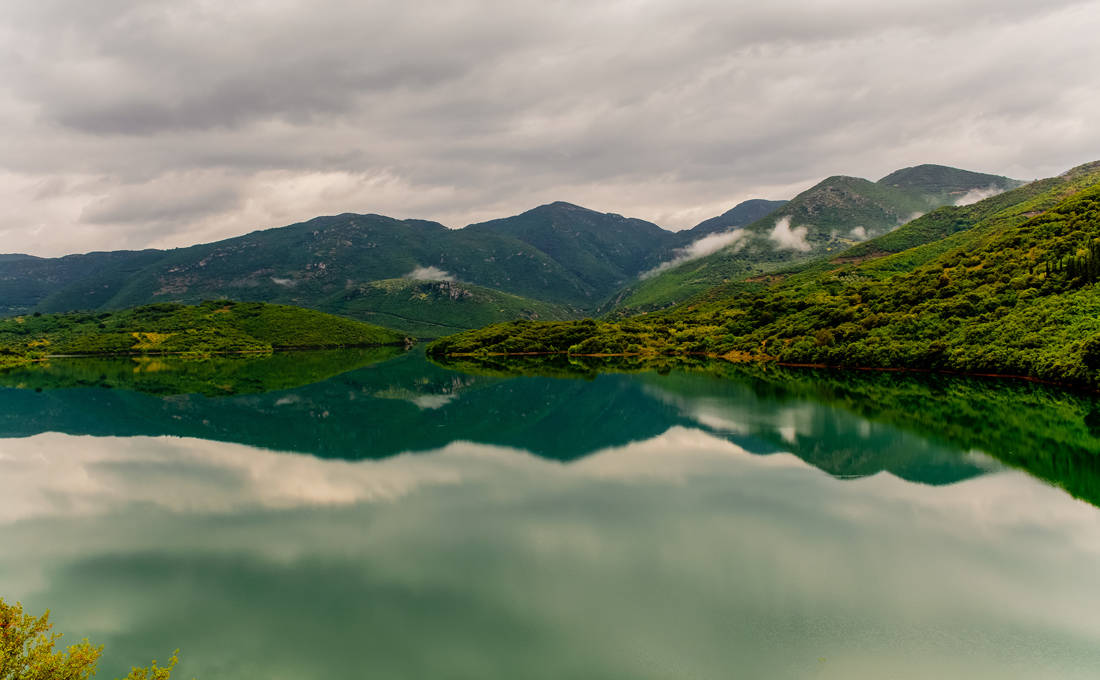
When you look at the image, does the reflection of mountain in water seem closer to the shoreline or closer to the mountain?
the shoreline

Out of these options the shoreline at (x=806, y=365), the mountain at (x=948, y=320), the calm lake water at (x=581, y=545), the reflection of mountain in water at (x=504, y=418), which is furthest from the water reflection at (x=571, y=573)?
the mountain at (x=948, y=320)

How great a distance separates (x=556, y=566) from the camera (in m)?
19.7

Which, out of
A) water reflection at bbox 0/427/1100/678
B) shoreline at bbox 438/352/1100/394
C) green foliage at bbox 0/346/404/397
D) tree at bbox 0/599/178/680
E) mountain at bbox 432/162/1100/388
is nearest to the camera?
tree at bbox 0/599/178/680

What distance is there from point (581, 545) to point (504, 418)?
3445cm

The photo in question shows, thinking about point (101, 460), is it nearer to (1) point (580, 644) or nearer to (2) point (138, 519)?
(2) point (138, 519)

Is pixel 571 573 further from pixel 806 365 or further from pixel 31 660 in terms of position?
pixel 806 365

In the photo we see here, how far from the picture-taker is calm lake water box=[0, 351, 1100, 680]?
46.9ft

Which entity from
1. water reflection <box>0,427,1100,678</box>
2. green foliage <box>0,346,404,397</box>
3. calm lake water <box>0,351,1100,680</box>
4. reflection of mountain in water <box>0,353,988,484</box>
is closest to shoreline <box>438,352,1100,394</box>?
calm lake water <box>0,351,1100,680</box>

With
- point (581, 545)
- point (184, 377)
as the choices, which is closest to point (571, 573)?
point (581, 545)

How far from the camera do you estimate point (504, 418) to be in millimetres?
55656

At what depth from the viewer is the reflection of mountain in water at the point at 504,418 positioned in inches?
1502

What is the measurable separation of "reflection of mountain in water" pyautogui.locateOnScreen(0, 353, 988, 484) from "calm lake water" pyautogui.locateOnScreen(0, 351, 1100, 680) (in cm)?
55

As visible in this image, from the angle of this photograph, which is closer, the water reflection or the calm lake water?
the water reflection

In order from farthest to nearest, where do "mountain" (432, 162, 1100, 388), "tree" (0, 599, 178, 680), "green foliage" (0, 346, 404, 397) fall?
"green foliage" (0, 346, 404, 397) → "mountain" (432, 162, 1100, 388) → "tree" (0, 599, 178, 680)
